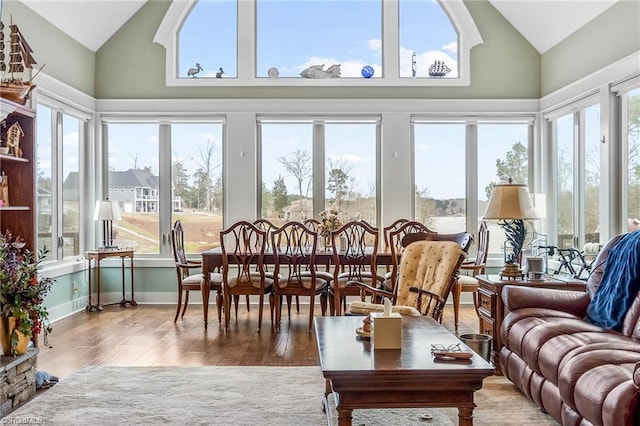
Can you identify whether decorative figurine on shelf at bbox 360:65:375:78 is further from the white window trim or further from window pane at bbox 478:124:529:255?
window pane at bbox 478:124:529:255

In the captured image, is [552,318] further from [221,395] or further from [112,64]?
[112,64]

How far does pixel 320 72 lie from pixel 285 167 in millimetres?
1239

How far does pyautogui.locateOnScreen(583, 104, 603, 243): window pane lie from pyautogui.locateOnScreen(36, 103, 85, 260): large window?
18.0 ft

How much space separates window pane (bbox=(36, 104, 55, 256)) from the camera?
5.90 metres

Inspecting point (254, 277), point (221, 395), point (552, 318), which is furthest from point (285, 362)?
point (552, 318)

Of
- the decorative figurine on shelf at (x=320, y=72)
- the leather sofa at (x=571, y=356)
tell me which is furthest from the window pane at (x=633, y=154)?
the decorative figurine on shelf at (x=320, y=72)

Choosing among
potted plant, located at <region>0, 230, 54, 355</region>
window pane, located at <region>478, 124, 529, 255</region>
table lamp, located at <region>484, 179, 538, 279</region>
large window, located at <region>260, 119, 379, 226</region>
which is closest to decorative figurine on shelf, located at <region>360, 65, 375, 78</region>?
large window, located at <region>260, 119, 379, 226</region>

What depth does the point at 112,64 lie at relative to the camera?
7.14 m

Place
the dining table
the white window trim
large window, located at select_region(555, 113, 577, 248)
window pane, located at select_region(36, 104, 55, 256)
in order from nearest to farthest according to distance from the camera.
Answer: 1. the dining table
2. window pane, located at select_region(36, 104, 55, 256)
3. large window, located at select_region(555, 113, 577, 248)
4. the white window trim

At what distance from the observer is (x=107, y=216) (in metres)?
6.62

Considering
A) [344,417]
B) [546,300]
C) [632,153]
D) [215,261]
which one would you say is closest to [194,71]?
[215,261]

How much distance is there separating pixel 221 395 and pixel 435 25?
541 cm

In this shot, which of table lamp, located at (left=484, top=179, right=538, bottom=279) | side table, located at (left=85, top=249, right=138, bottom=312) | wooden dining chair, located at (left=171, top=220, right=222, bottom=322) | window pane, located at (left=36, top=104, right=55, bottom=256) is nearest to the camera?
table lamp, located at (left=484, top=179, right=538, bottom=279)

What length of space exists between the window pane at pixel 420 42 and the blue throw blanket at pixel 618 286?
409 cm
